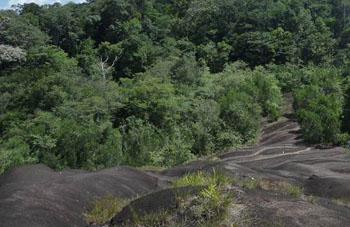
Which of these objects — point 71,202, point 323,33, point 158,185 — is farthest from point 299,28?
point 71,202

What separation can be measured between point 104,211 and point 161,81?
115 ft

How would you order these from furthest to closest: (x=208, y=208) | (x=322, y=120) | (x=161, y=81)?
1. (x=161, y=81)
2. (x=322, y=120)
3. (x=208, y=208)

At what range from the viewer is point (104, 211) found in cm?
991

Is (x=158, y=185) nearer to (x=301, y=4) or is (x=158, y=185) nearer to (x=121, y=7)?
(x=121, y=7)

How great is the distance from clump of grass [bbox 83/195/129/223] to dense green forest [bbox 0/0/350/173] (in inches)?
696

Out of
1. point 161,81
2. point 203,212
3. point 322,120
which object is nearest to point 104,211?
point 203,212

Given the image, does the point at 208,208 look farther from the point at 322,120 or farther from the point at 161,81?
the point at 161,81

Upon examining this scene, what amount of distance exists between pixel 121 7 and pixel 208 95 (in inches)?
1284

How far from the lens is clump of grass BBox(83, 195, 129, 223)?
31.6 feet

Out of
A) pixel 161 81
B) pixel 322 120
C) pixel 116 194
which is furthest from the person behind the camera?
pixel 161 81

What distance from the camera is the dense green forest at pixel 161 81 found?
105 ft

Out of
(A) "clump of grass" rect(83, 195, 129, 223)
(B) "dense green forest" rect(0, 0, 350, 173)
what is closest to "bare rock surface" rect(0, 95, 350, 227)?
(A) "clump of grass" rect(83, 195, 129, 223)

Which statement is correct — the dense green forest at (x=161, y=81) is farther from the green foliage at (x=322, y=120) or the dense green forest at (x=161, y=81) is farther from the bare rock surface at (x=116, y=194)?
the bare rock surface at (x=116, y=194)

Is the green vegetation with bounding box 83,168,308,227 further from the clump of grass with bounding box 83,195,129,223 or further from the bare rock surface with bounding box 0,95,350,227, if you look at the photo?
the clump of grass with bounding box 83,195,129,223
